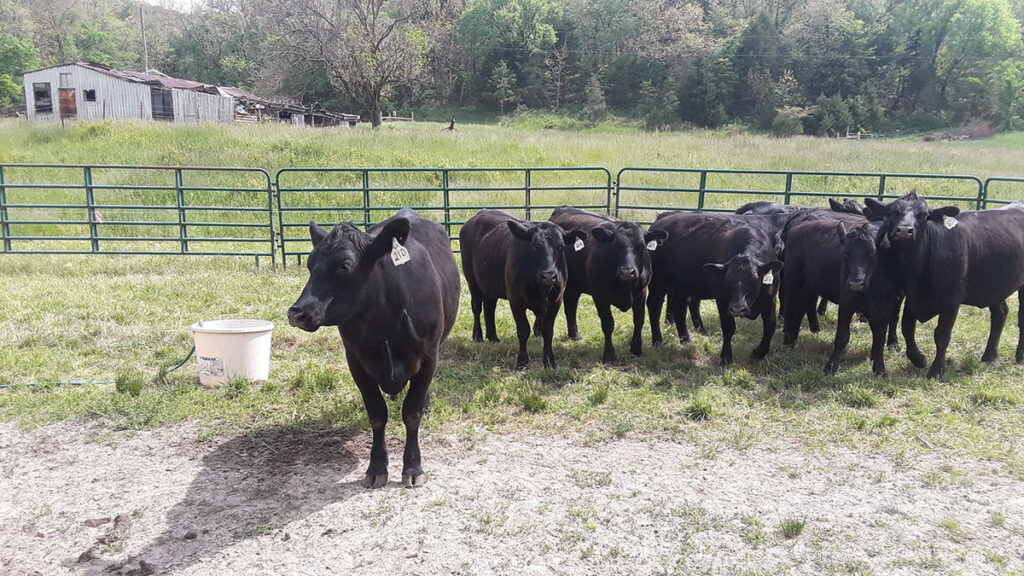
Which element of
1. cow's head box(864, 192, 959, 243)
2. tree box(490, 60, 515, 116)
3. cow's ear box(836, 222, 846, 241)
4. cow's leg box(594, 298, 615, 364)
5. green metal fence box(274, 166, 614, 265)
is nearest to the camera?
cow's head box(864, 192, 959, 243)

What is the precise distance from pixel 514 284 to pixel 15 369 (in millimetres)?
4520

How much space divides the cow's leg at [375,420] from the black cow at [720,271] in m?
3.50

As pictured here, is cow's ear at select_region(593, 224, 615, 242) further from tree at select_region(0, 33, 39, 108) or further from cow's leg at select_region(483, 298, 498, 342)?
tree at select_region(0, 33, 39, 108)

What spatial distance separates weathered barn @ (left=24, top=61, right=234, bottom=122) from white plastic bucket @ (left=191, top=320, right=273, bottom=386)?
113 ft

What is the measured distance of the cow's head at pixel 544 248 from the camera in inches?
244

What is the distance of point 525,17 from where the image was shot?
76000 mm

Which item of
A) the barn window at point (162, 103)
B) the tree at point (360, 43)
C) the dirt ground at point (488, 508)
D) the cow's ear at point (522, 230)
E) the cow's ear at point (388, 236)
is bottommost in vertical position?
the dirt ground at point (488, 508)

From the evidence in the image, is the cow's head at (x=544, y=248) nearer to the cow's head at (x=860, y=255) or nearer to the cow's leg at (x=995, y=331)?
the cow's head at (x=860, y=255)

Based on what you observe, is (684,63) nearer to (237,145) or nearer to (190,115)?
(190,115)

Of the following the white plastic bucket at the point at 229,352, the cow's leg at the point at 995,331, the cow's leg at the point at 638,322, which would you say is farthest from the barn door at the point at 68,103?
the cow's leg at the point at 995,331

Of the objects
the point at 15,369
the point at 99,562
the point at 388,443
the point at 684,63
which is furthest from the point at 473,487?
the point at 684,63

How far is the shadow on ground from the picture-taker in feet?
11.5

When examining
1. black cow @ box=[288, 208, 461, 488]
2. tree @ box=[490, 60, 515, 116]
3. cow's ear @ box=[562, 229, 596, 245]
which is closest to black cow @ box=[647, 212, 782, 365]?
cow's ear @ box=[562, 229, 596, 245]

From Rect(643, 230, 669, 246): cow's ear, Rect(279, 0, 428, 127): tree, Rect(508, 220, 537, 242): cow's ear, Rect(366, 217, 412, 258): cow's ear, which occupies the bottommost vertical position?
Rect(643, 230, 669, 246): cow's ear
